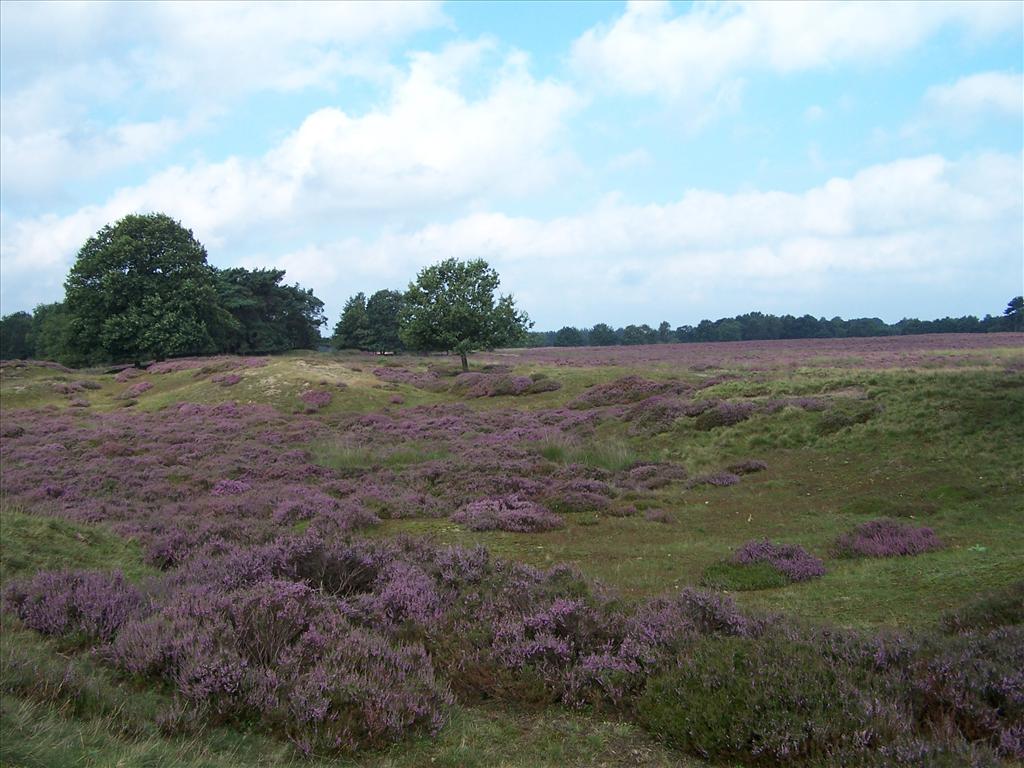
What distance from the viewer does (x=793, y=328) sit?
323 feet

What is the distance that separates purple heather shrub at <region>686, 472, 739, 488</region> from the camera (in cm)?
1582

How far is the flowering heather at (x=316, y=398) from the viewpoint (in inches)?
1297

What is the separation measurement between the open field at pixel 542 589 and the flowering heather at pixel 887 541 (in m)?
0.07

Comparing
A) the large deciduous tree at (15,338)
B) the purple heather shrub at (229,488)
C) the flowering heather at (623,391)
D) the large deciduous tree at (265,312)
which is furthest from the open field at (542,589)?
the large deciduous tree at (15,338)

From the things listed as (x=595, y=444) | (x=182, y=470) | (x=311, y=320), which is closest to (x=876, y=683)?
(x=595, y=444)

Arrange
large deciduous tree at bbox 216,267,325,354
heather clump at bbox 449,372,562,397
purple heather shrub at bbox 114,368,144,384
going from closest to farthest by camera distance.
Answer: heather clump at bbox 449,372,562,397 < purple heather shrub at bbox 114,368,144,384 < large deciduous tree at bbox 216,267,325,354

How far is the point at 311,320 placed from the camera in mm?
74500

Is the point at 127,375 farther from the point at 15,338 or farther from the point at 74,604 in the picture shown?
the point at 15,338

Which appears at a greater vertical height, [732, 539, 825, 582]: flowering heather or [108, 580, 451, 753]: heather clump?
[108, 580, 451, 753]: heather clump

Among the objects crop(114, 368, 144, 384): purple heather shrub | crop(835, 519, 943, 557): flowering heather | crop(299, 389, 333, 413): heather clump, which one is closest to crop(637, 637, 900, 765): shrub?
crop(835, 519, 943, 557): flowering heather

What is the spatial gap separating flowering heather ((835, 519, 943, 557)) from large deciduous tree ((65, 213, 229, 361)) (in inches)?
2054

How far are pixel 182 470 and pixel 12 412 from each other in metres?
19.7

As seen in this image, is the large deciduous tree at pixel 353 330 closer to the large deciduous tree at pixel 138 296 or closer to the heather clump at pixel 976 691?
the large deciduous tree at pixel 138 296

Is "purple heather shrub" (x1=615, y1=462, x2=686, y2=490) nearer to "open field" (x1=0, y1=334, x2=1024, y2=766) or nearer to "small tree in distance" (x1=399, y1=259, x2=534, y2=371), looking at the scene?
"open field" (x1=0, y1=334, x2=1024, y2=766)
